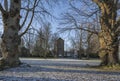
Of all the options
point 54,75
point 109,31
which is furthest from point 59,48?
point 54,75

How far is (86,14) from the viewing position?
27938 mm

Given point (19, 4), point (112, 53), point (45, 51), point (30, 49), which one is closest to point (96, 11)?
point (112, 53)

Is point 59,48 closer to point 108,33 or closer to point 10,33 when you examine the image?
point 108,33

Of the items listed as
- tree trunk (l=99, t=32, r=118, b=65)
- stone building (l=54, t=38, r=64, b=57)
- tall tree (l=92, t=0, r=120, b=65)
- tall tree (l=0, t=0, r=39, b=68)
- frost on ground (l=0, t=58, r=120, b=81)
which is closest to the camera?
frost on ground (l=0, t=58, r=120, b=81)

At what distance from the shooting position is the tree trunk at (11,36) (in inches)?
901

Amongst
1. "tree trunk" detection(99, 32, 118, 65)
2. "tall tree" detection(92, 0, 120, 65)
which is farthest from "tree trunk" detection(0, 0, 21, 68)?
"tree trunk" detection(99, 32, 118, 65)

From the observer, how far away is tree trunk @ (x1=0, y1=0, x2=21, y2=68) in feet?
75.1

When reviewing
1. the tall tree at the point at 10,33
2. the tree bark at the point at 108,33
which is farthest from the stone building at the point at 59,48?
the tall tree at the point at 10,33

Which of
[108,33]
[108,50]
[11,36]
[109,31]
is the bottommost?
[108,50]

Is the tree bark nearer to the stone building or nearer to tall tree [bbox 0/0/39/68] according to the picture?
tall tree [bbox 0/0/39/68]

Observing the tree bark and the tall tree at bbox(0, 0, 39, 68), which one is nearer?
the tall tree at bbox(0, 0, 39, 68)

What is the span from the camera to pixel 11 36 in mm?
23031

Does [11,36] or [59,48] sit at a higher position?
→ [11,36]

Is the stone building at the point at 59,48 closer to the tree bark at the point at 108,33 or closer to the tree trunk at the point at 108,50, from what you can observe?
the tree trunk at the point at 108,50
